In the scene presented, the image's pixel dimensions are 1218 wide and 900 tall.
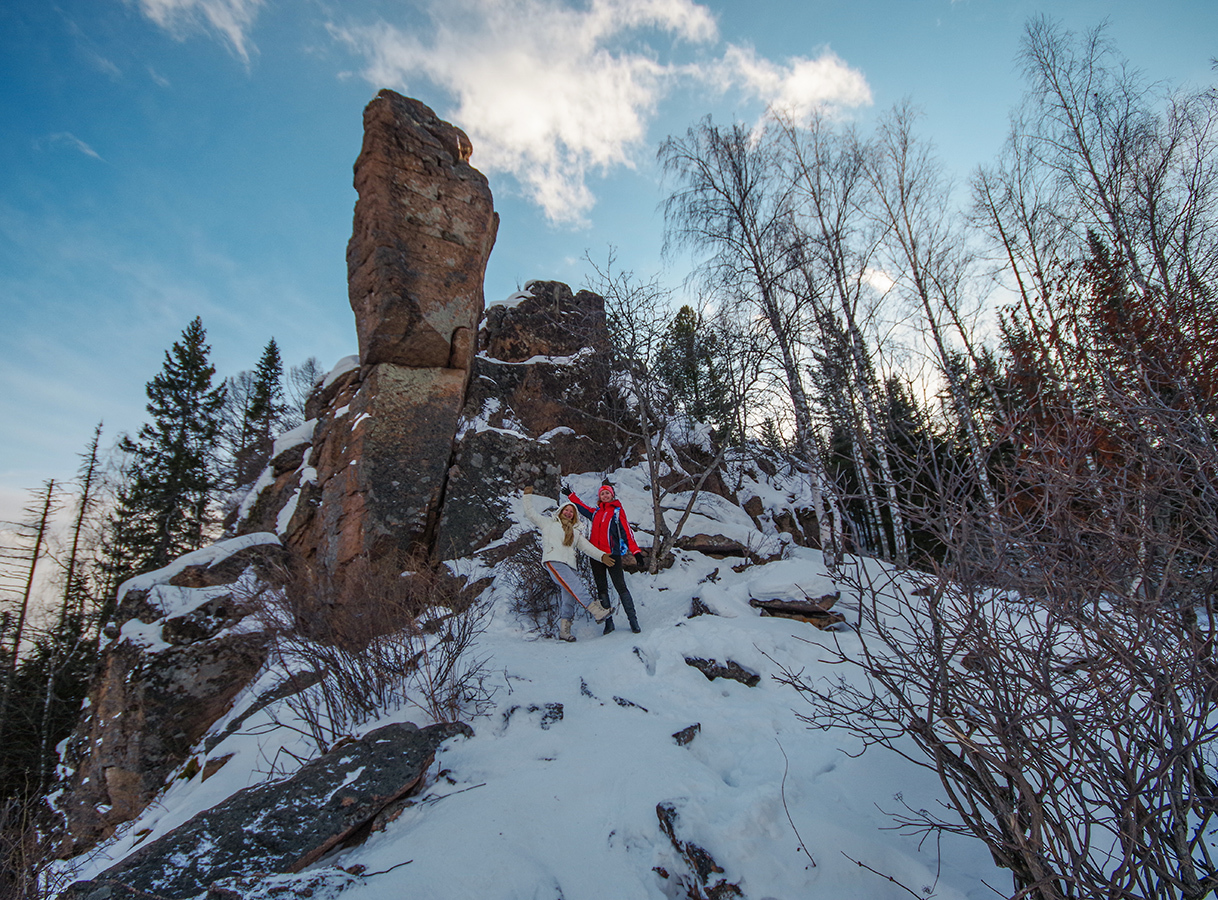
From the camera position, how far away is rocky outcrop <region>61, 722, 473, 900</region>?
1.89m

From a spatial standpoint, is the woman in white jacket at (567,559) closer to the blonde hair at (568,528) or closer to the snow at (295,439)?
the blonde hair at (568,528)

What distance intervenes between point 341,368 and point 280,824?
9.18m

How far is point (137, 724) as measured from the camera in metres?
5.88

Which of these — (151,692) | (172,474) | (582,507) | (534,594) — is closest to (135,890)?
(534,594)

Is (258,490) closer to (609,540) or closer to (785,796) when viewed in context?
(609,540)

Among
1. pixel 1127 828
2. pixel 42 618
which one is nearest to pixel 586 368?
pixel 1127 828

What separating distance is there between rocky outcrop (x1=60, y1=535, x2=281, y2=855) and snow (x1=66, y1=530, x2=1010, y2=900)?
1629 mm

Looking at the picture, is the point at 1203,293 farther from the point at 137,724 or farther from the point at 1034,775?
the point at 137,724

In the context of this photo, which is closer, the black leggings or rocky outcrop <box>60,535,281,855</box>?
the black leggings

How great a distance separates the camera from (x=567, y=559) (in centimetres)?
553

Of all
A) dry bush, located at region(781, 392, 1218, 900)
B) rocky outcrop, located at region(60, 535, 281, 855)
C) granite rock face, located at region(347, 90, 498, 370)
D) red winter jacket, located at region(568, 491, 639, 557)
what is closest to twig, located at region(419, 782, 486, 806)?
dry bush, located at region(781, 392, 1218, 900)

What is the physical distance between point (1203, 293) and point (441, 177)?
42.6 ft

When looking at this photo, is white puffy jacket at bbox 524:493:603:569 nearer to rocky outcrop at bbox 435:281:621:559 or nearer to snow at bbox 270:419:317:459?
rocky outcrop at bbox 435:281:621:559

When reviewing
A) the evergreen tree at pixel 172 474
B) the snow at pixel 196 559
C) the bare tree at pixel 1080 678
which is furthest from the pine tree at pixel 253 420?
the bare tree at pixel 1080 678
